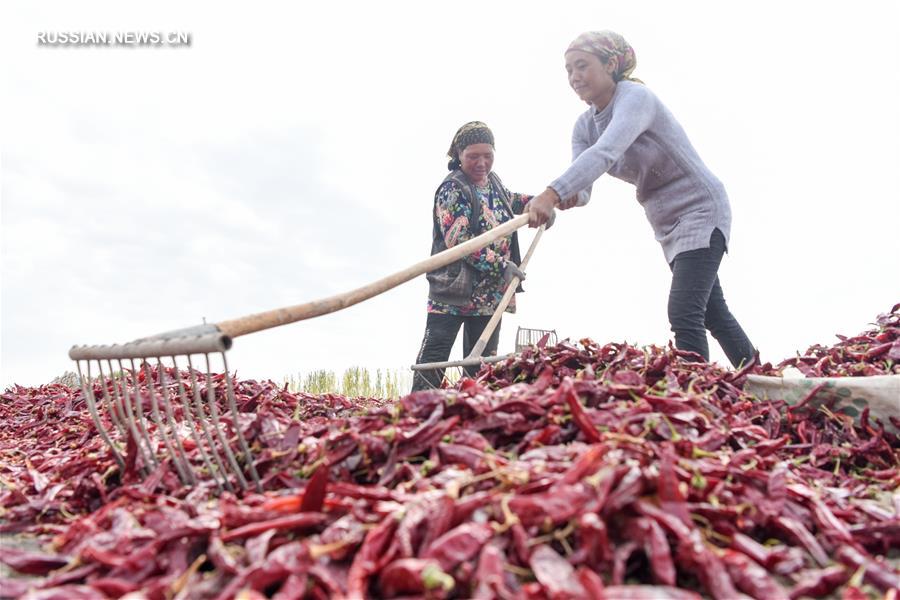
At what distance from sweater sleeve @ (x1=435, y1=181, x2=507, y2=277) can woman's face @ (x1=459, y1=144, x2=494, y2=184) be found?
241 millimetres

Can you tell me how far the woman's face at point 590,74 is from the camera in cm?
499

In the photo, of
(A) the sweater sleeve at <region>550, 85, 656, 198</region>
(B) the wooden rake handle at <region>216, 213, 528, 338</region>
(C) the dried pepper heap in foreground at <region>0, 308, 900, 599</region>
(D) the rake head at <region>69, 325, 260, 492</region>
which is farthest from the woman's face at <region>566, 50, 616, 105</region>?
(D) the rake head at <region>69, 325, 260, 492</region>

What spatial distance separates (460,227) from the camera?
19.7 feet

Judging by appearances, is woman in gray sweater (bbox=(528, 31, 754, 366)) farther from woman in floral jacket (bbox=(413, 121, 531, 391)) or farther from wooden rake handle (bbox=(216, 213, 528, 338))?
wooden rake handle (bbox=(216, 213, 528, 338))

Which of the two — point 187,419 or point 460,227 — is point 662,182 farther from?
point 187,419

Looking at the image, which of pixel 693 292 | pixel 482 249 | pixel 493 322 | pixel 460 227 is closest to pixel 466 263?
pixel 482 249

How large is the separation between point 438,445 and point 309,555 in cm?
77

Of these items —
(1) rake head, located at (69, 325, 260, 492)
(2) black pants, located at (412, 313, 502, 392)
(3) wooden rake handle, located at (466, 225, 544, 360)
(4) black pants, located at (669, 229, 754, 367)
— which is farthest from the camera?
(2) black pants, located at (412, 313, 502, 392)

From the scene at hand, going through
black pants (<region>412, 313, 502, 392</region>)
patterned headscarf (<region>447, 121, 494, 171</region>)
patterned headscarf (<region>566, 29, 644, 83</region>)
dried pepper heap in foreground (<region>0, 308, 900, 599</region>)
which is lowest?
dried pepper heap in foreground (<region>0, 308, 900, 599</region>)

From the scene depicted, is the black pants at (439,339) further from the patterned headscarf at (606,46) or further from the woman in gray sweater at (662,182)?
the patterned headscarf at (606,46)

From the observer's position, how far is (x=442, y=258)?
4.02m

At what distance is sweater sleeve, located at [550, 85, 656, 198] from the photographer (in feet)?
15.6

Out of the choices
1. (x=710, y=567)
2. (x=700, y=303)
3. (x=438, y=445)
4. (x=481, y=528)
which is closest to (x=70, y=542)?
A: (x=438, y=445)

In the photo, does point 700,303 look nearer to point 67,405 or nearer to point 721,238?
point 721,238
